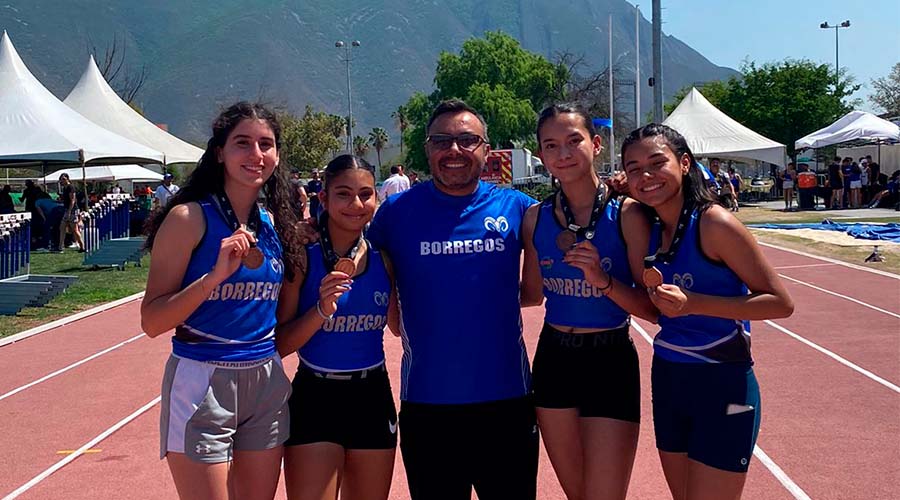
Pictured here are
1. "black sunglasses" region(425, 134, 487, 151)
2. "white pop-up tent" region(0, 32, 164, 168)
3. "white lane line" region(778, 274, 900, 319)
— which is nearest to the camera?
"black sunglasses" region(425, 134, 487, 151)

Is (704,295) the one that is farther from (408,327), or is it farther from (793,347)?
(793,347)

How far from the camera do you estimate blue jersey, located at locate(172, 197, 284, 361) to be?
303cm

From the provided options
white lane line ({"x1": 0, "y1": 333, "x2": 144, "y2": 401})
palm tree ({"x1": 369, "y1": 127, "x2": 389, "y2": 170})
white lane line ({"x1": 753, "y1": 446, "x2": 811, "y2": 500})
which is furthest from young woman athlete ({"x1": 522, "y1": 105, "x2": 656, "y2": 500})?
palm tree ({"x1": 369, "y1": 127, "x2": 389, "y2": 170})

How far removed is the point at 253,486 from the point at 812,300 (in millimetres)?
9950

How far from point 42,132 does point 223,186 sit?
680 inches

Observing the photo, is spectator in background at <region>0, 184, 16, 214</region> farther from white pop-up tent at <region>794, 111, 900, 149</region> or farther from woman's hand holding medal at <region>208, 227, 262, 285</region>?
white pop-up tent at <region>794, 111, 900, 149</region>

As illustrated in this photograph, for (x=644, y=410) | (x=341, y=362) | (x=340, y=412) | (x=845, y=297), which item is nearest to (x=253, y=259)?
(x=341, y=362)

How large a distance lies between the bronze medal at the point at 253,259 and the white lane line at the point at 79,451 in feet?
10.3

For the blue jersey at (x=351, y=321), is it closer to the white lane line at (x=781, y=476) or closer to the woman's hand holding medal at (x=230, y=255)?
the woman's hand holding medal at (x=230, y=255)

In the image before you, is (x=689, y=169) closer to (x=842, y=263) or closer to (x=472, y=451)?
(x=472, y=451)

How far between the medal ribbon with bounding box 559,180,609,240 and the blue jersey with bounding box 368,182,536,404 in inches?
8.9

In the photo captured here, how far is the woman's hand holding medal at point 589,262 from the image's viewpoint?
3178 mm

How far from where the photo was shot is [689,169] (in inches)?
133

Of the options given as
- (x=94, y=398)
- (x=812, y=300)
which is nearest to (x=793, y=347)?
(x=812, y=300)
